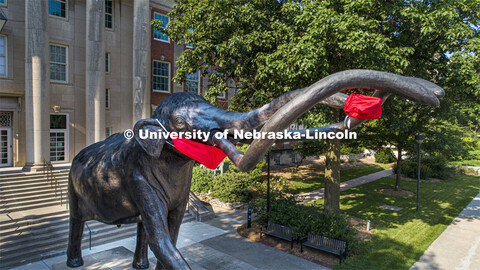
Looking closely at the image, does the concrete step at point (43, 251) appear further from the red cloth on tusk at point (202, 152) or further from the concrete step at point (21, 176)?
the red cloth on tusk at point (202, 152)

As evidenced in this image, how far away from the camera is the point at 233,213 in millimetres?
15625

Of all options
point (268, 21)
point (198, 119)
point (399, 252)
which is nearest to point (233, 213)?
point (399, 252)

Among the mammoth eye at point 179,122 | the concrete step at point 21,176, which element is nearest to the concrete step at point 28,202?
the concrete step at point 21,176

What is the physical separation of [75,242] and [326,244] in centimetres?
761

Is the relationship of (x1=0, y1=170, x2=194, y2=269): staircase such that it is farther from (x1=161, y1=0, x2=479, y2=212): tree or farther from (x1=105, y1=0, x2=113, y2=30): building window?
(x1=105, y1=0, x2=113, y2=30): building window

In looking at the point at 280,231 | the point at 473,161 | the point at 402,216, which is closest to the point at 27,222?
the point at 280,231

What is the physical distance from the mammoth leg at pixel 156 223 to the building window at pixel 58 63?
18.0 m

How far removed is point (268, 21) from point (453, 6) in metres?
6.15

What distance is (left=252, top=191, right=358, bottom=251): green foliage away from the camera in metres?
10.3

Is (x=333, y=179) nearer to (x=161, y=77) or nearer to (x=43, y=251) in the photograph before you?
(x=43, y=251)

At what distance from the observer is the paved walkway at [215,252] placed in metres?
9.27

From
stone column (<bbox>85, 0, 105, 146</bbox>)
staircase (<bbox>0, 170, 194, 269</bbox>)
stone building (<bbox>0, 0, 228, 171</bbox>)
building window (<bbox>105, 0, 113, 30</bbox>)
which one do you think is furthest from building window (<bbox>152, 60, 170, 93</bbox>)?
staircase (<bbox>0, 170, 194, 269</bbox>)

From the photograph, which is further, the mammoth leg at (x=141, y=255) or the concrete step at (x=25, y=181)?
the concrete step at (x=25, y=181)

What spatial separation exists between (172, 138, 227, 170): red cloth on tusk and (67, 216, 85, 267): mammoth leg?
11.1ft
